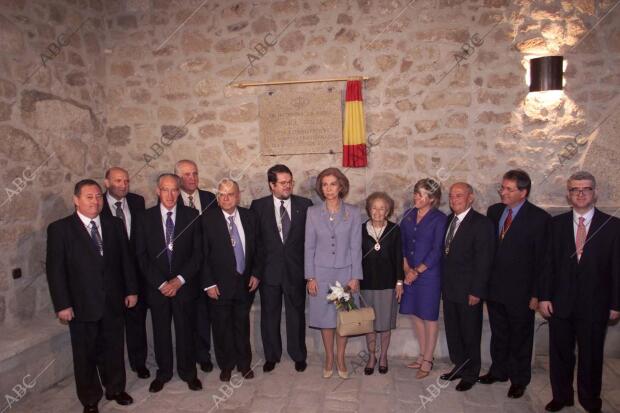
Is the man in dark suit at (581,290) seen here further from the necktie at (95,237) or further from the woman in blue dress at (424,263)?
the necktie at (95,237)

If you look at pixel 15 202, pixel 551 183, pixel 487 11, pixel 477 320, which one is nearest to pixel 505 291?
pixel 477 320

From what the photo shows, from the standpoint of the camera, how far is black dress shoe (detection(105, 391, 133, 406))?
10.8 ft

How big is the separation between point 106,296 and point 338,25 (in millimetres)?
3144

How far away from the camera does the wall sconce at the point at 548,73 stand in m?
3.96

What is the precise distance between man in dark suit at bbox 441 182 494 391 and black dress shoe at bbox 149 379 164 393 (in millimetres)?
2221

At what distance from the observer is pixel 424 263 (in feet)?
11.4

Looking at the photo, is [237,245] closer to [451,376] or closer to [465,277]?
[465,277]

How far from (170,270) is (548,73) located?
11.7ft

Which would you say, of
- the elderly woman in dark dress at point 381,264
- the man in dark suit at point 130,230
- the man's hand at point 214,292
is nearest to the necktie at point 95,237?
the man in dark suit at point 130,230

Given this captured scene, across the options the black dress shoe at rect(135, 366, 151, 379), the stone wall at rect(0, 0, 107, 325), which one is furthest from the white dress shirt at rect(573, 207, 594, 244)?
the stone wall at rect(0, 0, 107, 325)

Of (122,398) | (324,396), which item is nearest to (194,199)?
(122,398)

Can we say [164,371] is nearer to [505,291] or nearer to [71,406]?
[71,406]

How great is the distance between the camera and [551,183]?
4.21 meters

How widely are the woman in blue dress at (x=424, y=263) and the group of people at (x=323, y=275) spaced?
0.03 ft
